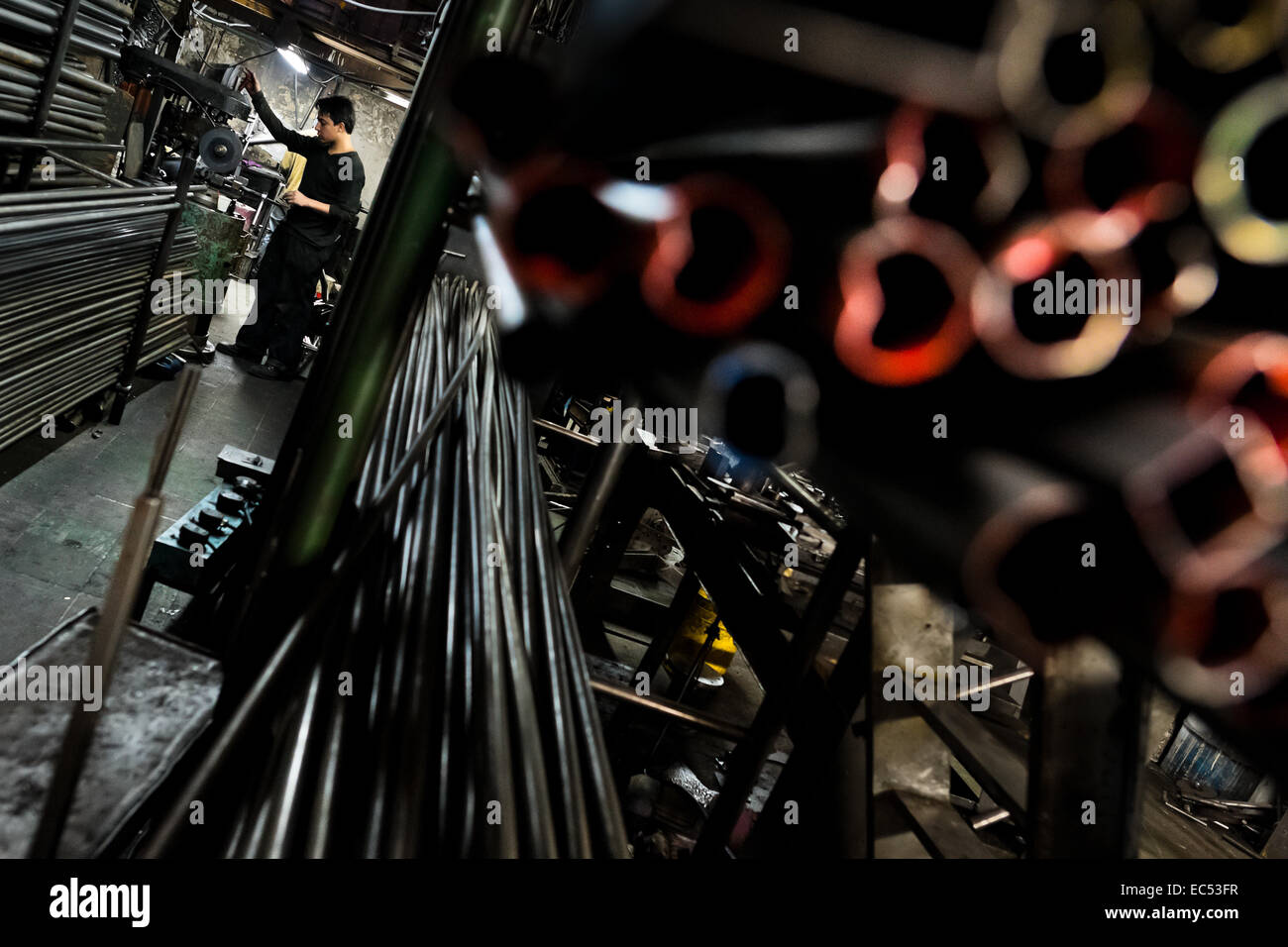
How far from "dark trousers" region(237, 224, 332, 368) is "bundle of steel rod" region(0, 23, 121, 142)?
1320 millimetres

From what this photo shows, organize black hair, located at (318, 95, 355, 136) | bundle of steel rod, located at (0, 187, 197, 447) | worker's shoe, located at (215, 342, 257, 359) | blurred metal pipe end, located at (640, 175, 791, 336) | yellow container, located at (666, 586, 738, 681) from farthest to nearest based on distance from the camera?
worker's shoe, located at (215, 342, 257, 359)
black hair, located at (318, 95, 355, 136)
yellow container, located at (666, 586, 738, 681)
bundle of steel rod, located at (0, 187, 197, 447)
blurred metal pipe end, located at (640, 175, 791, 336)

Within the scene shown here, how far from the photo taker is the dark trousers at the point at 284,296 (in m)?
4.68

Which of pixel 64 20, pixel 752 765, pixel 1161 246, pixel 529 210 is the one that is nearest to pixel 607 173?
pixel 529 210

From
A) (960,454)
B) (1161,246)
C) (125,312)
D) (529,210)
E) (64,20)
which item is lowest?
(125,312)

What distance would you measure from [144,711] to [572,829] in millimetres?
511

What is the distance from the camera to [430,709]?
912mm

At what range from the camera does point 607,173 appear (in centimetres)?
82

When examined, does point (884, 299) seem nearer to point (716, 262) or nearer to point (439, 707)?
point (716, 262)

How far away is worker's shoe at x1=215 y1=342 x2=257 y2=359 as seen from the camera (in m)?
4.95

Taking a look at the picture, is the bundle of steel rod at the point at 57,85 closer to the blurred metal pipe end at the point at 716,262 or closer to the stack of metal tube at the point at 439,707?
the stack of metal tube at the point at 439,707

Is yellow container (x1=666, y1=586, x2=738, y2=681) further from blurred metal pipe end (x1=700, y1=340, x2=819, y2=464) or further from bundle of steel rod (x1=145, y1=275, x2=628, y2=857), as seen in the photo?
blurred metal pipe end (x1=700, y1=340, x2=819, y2=464)

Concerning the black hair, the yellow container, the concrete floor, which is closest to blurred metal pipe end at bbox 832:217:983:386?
the concrete floor
